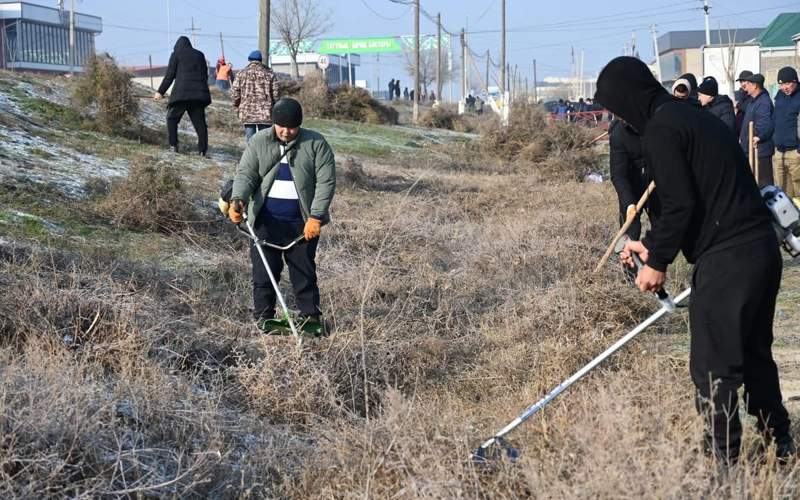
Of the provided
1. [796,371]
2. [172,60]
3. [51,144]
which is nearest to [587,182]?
[172,60]

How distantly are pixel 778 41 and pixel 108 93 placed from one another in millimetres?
51065

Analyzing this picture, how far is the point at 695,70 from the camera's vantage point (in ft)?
252

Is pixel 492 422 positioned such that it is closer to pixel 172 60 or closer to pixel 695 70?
pixel 172 60

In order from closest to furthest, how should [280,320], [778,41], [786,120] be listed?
[280,320] → [786,120] → [778,41]

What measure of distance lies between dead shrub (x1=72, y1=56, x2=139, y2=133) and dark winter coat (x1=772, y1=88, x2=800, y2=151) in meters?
8.51

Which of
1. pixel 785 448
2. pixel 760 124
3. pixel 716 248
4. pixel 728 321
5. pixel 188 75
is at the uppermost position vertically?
pixel 188 75

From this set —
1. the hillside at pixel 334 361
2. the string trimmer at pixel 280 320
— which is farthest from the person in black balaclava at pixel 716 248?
the string trimmer at pixel 280 320

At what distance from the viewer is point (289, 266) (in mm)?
6293

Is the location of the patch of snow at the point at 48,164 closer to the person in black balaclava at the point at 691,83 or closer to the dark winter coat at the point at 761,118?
the person in black balaclava at the point at 691,83

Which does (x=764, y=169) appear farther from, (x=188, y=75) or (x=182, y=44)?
(x=182, y=44)

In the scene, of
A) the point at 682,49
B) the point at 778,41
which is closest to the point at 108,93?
the point at 778,41

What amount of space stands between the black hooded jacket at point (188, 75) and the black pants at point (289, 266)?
6.68 meters

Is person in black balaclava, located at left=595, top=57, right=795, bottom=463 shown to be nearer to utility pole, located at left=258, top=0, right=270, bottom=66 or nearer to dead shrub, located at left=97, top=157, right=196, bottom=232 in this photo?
dead shrub, located at left=97, top=157, right=196, bottom=232

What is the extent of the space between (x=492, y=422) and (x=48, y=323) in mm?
2422
